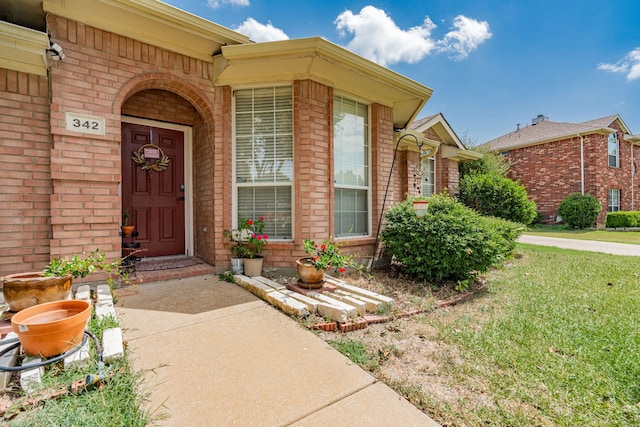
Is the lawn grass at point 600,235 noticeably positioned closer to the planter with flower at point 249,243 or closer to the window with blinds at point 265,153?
the window with blinds at point 265,153

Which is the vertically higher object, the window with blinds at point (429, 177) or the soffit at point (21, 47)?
the soffit at point (21, 47)

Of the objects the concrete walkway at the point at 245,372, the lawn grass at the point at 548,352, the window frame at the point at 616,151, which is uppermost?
the window frame at the point at 616,151

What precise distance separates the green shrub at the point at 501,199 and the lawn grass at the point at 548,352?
4441 millimetres

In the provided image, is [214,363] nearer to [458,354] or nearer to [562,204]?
[458,354]

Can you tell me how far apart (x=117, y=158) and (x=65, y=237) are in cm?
108

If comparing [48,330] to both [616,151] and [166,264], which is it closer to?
[166,264]

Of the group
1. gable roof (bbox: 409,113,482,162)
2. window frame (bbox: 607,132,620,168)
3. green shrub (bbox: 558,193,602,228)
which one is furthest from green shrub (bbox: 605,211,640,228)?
gable roof (bbox: 409,113,482,162)

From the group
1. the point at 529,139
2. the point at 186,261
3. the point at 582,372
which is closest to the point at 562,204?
the point at 529,139

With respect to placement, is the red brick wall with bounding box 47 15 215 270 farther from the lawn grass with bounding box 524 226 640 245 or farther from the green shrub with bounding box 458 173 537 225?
the lawn grass with bounding box 524 226 640 245

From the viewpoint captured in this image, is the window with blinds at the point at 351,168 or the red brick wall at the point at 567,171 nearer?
the window with blinds at the point at 351,168

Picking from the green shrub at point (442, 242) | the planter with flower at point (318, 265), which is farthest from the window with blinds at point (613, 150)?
the planter with flower at point (318, 265)

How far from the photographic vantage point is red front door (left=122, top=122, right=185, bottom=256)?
4.52 m

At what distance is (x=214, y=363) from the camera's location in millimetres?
2043

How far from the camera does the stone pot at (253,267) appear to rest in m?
4.09
